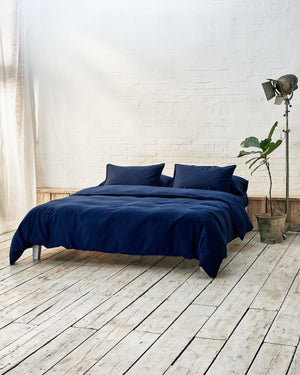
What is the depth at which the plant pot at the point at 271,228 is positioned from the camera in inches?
227

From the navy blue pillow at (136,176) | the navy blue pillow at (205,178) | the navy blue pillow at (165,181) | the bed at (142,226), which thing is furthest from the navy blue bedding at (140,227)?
the navy blue pillow at (165,181)

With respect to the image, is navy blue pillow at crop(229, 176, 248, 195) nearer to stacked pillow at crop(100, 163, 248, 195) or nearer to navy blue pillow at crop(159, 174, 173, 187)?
stacked pillow at crop(100, 163, 248, 195)

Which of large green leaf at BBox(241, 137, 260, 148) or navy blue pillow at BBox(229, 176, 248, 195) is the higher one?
large green leaf at BBox(241, 137, 260, 148)

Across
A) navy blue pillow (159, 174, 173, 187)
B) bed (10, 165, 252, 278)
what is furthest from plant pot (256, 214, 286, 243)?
navy blue pillow (159, 174, 173, 187)

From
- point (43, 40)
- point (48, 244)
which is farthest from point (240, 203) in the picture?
point (43, 40)

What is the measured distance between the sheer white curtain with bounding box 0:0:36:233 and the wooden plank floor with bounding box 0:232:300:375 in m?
1.57

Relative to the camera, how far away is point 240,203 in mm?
5711

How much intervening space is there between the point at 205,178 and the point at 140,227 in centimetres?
160

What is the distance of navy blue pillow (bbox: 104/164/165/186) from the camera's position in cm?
634

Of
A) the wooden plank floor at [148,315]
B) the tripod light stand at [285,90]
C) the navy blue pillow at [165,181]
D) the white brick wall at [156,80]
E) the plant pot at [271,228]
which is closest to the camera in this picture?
the wooden plank floor at [148,315]

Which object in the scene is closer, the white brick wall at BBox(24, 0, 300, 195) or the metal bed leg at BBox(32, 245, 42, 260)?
the metal bed leg at BBox(32, 245, 42, 260)

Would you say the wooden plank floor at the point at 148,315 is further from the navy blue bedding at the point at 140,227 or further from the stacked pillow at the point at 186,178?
the stacked pillow at the point at 186,178

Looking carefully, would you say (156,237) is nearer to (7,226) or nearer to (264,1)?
(7,226)

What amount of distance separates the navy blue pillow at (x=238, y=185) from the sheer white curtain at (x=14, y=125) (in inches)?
103
